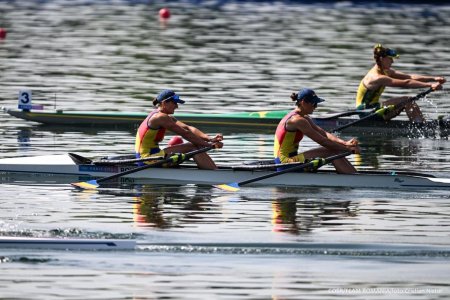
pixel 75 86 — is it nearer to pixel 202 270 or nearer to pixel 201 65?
pixel 201 65

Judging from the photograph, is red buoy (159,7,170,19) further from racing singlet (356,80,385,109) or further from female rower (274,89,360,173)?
female rower (274,89,360,173)

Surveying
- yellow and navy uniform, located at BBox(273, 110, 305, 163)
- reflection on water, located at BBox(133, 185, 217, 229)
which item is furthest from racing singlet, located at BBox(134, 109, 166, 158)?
yellow and navy uniform, located at BBox(273, 110, 305, 163)

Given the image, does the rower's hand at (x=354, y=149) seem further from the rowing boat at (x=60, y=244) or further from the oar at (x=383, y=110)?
the rowing boat at (x=60, y=244)

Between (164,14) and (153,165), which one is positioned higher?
(164,14)

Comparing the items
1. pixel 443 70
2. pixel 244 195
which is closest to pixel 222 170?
pixel 244 195

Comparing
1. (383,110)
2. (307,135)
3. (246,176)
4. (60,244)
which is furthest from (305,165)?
(60,244)

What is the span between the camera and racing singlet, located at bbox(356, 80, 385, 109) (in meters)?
29.4

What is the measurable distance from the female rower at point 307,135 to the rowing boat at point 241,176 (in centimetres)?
25

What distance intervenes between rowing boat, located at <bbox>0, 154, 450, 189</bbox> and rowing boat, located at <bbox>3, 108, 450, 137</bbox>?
6629 mm

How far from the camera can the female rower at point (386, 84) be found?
2909cm

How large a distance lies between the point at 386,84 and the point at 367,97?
0.49 m

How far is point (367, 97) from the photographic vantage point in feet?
96.6

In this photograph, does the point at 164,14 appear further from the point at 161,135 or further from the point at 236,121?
the point at 161,135

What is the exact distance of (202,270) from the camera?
55.3 feet
